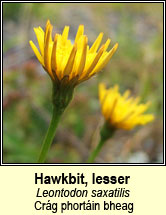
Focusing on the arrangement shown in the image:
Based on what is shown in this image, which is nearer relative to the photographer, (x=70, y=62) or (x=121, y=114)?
(x=70, y=62)

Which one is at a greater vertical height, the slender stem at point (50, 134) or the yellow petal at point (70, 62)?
the yellow petal at point (70, 62)

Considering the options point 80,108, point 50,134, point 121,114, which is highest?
point 80,108

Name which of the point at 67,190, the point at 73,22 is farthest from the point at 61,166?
the point at 73,22

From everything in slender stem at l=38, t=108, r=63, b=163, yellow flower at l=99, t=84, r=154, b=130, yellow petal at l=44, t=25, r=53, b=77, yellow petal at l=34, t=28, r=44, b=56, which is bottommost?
slender stem at l=38, t=108, r=63, b=163

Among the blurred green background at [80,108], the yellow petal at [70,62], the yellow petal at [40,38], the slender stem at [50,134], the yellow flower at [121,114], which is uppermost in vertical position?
the blurred green background at [80,108]

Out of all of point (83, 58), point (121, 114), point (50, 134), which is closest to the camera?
point (83, 58)

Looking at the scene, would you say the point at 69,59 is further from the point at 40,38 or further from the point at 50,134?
the point at 50,134

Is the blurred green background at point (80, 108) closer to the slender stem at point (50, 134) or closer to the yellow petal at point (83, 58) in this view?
the slender stem at point (50, 134)

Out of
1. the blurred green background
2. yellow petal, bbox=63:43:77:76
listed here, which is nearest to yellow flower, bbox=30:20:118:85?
yellow petal, bbox=63:43:77:76

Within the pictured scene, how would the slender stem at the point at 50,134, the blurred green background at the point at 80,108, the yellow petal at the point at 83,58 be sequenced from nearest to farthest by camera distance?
the yellow petal at the point at 83,58 < the slender stem at the point at 50,134 < the blurred green background at the point at 80,108

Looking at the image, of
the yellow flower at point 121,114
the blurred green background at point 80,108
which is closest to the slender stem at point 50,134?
the yellow flower at point 121,114

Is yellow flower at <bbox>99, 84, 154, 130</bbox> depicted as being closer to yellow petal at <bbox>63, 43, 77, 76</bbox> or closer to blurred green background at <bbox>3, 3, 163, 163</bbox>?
yellow petal at <bbox>63, 43, 77, 76</bbox>

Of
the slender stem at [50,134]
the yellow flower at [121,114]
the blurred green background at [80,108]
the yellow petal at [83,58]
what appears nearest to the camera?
the yellow petal at [83,58]

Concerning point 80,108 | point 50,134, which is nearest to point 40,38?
point 50,134
